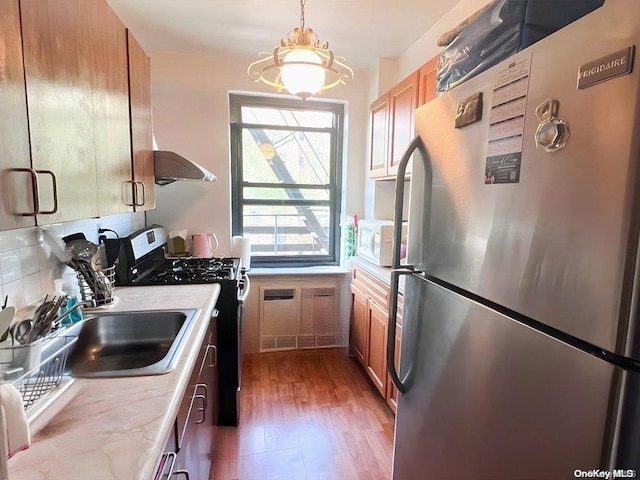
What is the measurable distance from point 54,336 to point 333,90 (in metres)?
2.79

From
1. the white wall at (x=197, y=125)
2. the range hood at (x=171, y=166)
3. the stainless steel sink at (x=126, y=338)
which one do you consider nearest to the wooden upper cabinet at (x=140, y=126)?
the range hood at (x=171, y=166)

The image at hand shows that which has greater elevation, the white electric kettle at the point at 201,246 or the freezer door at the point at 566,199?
the freezer door at the point at 566,199

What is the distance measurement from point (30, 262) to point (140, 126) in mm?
814

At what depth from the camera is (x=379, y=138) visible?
2754 millimetres

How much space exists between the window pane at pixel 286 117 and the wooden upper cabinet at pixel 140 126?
136 cm

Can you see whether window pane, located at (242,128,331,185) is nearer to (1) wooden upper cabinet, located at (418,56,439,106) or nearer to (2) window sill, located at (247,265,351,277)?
(2) window sill, located at (247,265,351,277)

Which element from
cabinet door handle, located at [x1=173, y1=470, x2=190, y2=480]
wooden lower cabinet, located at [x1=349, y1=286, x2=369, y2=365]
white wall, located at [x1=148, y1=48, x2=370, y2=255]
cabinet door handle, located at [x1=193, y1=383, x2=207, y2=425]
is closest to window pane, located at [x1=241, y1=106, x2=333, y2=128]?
white wall, located at [x1=148, y1=48, x2=370, y2=255]

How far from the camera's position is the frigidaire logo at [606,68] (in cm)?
53

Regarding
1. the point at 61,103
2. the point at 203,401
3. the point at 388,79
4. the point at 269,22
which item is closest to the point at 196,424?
the point at 203,401

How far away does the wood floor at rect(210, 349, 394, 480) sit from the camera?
6.00 ft

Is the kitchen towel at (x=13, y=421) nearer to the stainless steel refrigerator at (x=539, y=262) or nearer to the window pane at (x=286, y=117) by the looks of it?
the stainless steel refrigerator at (x=539, y=262)

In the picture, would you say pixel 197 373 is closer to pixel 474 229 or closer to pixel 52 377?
pixel 52 377

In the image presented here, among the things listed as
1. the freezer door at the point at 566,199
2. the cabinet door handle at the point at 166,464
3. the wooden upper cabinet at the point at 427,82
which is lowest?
the cabinet door handle at the point at 166,464

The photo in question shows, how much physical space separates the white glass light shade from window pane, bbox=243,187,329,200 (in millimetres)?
1727
